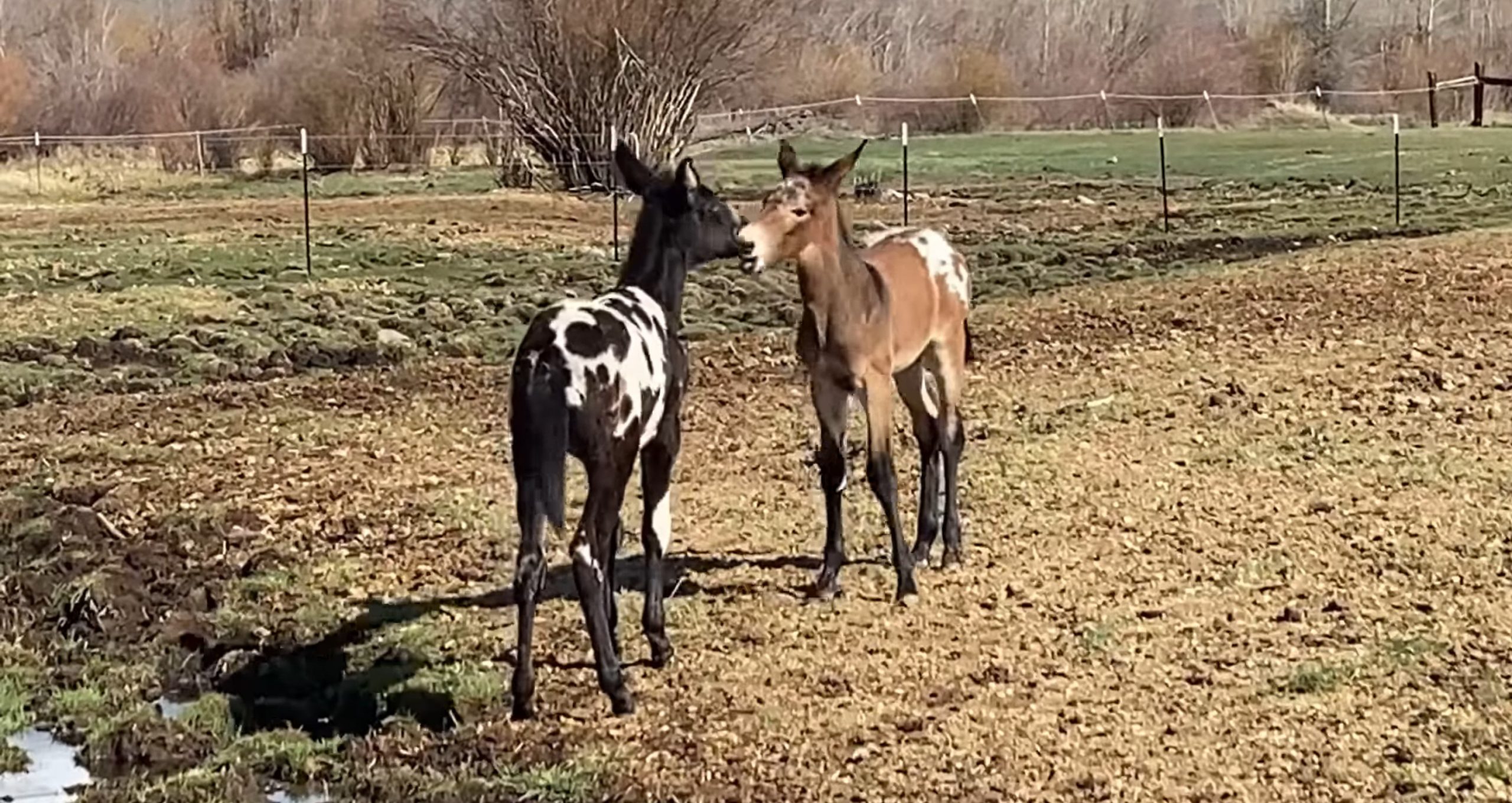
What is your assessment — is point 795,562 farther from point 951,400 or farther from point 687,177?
point 687,177

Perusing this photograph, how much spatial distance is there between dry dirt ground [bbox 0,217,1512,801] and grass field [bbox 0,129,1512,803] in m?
0.03

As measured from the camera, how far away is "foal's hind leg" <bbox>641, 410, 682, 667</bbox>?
7738mm

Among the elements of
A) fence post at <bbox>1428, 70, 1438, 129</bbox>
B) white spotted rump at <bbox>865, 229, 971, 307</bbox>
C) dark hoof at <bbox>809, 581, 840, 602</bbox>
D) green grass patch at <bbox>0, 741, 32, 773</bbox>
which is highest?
fence post at <bbox>1428, 70, 1438, 129</bbox>

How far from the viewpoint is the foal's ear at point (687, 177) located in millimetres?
8234

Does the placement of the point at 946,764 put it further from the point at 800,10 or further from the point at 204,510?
the point at 800,10

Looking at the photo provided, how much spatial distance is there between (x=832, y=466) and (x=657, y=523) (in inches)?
38.5

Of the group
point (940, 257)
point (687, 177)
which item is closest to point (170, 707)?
point (687, 177)

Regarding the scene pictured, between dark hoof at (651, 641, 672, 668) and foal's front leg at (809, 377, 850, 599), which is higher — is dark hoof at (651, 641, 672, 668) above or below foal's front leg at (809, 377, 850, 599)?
below

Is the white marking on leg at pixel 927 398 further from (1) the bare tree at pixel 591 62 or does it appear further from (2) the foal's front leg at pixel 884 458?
(1) the bare tree at pixel 591 62

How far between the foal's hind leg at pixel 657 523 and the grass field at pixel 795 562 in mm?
135

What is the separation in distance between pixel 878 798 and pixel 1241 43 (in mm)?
72577

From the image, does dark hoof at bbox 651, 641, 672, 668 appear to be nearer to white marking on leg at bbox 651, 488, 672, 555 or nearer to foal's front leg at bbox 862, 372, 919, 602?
white marking on leg at bbox 651, 488, 672, 555

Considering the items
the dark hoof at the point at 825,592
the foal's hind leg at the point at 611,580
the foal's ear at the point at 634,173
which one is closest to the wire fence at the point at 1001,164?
the foal's ear at the point at 634,173

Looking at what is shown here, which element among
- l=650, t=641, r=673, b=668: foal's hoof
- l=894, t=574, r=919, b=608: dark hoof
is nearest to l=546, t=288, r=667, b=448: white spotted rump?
l=650, t=641, r=673, b=668: foal's hoof
